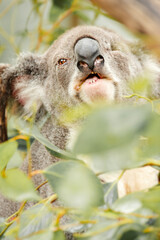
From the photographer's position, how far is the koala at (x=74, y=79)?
5.55ft

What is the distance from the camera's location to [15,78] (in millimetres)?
2205

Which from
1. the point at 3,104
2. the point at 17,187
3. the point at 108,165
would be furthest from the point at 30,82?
the point at 108,165

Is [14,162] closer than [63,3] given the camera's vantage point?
Yes

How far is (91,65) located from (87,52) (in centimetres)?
7

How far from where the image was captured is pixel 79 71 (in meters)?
1.71

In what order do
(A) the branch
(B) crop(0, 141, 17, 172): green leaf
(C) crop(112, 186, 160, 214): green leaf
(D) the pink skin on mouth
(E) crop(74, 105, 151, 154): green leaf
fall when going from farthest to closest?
(A) the branch
(D) the pink skin on mouth
(B) crop(0, 141, 17, 172): green leaf
(C) crop(112, 186, 160, 214): green leaf
(E) crop(74, 105, 151, 154): green leaf

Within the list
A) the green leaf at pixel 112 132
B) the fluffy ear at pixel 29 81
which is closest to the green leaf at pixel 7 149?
the green leaf at pixel 112 132

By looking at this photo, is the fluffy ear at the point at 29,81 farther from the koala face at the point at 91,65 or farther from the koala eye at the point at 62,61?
the koala eye at the point at 62,61

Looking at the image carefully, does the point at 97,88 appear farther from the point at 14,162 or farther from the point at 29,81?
the point at 14,162

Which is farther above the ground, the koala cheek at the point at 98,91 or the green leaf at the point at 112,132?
the green leaf at the point at 112,132

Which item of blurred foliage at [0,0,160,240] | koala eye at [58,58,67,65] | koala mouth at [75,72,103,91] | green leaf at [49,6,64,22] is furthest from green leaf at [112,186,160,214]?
green leaf at [49,6,64,22]

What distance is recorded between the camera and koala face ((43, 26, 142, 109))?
1.67 metres

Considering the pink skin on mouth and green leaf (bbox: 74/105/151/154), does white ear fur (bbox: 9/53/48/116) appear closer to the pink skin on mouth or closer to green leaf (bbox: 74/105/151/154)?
the pink skin on mouth

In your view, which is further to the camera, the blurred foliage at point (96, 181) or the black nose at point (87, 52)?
the black nose at point (87, 52)
